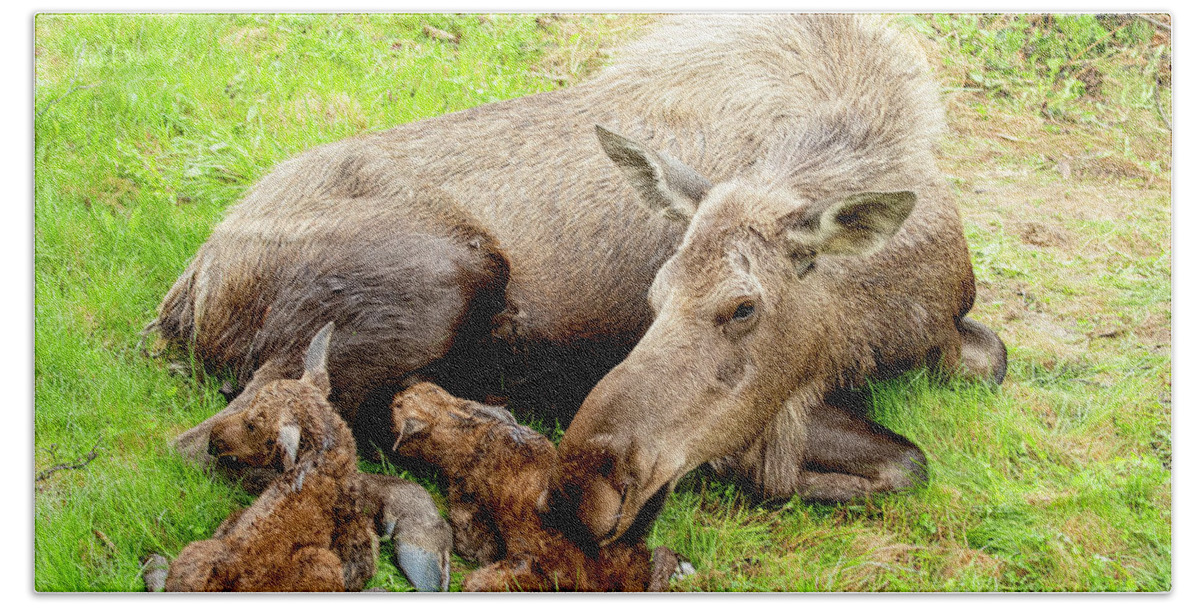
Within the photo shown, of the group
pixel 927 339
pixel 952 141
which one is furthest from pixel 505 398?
pixel 952 141

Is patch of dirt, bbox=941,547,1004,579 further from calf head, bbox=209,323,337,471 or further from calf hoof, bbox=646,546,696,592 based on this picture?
calf head, bbox=209,323,337,471

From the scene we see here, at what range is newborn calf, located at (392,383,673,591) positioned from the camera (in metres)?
2.91

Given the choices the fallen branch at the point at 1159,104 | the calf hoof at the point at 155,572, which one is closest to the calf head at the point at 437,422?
the calf hoof at the point at 155,572

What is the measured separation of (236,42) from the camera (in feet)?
12.1

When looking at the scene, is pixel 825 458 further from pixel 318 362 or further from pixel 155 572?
pixel 155 572

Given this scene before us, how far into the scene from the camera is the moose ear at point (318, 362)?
333 centimetres

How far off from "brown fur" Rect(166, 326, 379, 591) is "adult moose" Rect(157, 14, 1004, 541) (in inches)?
11.4

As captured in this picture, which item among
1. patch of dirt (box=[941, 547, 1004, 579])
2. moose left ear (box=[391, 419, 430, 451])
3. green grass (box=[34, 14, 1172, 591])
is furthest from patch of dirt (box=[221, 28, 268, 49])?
patch of dirt (box=[941, 547, 1004, 579])

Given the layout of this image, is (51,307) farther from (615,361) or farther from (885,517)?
(885,517)

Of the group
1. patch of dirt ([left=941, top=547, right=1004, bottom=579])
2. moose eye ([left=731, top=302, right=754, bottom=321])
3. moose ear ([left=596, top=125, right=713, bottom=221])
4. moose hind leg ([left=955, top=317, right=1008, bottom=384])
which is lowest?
patch of dirt ([left=941, top=547, right=1004, bottom=579])

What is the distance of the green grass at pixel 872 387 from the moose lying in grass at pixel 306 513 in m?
0.12

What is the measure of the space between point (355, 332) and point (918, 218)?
1.89 meters

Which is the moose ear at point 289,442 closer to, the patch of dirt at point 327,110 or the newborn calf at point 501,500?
the newborn calf at point 501,500

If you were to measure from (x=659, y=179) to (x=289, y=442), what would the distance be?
1.30 meters
